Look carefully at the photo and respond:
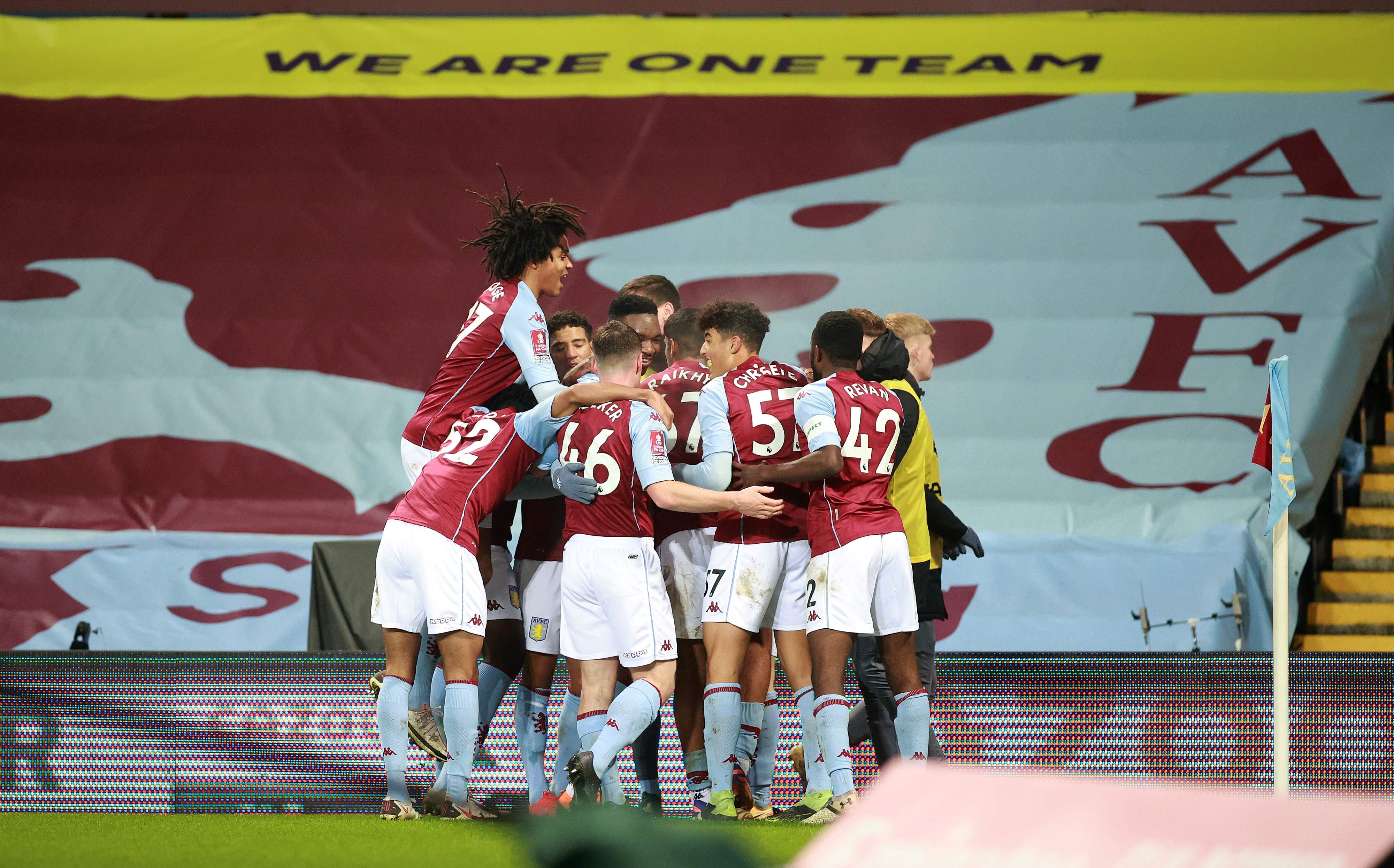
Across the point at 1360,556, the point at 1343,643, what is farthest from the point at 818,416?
the point at 1360,556

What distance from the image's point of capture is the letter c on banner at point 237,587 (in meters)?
9.77

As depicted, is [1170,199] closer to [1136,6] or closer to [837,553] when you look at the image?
[1136,6]

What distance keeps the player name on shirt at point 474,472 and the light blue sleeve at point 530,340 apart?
147mm

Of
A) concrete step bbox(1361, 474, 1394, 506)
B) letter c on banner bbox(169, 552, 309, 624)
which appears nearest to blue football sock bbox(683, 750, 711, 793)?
letter c on banner bbox(169, 552, 309, 624)

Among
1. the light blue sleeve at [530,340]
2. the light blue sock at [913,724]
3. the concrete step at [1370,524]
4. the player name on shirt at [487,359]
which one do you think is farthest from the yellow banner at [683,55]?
the light blue sock at [913,724]

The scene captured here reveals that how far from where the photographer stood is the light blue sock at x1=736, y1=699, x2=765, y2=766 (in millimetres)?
5816

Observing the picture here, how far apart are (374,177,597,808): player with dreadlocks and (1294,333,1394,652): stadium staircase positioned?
662 centimetres

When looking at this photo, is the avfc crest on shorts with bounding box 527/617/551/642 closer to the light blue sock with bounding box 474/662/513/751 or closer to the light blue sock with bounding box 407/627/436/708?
the light blue sock with bounding box 474/662/513/751

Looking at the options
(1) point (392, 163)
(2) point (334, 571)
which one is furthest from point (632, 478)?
(1) point (392, 163)

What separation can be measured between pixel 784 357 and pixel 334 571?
13.7 ft

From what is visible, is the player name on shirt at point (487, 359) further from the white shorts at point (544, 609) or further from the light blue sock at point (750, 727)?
the light blue sock at point (750, 727)

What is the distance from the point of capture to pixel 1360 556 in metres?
10.2

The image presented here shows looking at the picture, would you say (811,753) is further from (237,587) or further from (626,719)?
(237,587)

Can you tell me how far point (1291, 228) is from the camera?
36.6 ft
